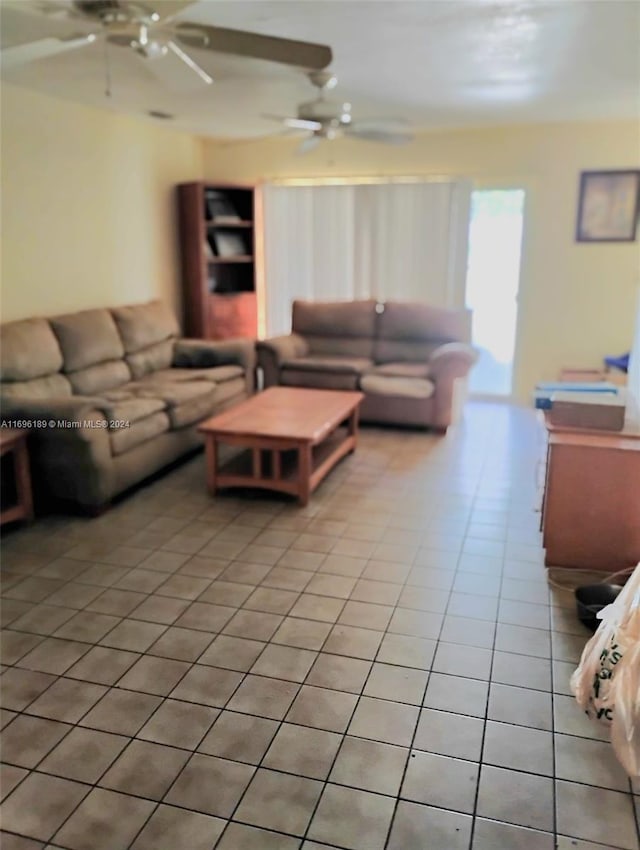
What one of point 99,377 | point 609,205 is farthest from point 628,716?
point 609,205

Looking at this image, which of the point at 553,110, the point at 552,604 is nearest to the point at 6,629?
the point at 552,604

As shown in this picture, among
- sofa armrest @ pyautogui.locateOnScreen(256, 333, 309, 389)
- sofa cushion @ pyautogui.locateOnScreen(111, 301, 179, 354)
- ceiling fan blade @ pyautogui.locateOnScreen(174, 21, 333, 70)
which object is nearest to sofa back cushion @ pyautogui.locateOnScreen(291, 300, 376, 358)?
sofa armrest @ pyautogui.locateOnScreen(256, 333, 309, 389)

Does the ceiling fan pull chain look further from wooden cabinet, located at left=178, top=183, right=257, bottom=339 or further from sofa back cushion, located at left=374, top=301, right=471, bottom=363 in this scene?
sofa back cushion, located at left=374, top=301, right=471, bottom=363

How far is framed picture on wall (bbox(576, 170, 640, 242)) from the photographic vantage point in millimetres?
5543

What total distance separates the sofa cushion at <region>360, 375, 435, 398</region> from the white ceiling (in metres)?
1.97

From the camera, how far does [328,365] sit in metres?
5.52

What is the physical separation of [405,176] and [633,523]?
4.17 meters

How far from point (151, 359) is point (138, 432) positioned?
1.40 meters

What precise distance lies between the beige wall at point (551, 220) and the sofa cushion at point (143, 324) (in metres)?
1.85

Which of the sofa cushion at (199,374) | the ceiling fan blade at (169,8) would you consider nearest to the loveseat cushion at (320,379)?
the sofa cushion at (199,374)

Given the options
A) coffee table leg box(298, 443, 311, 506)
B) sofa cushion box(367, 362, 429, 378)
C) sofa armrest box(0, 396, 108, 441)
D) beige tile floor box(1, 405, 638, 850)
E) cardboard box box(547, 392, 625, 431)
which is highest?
cardboard box box(547, 392, 625, 431)

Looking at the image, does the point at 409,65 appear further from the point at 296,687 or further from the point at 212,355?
the point at 296,687

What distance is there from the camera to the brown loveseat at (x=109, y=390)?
359cm

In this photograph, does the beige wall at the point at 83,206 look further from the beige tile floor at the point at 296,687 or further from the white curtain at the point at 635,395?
the white curtain at the point at 635,395
